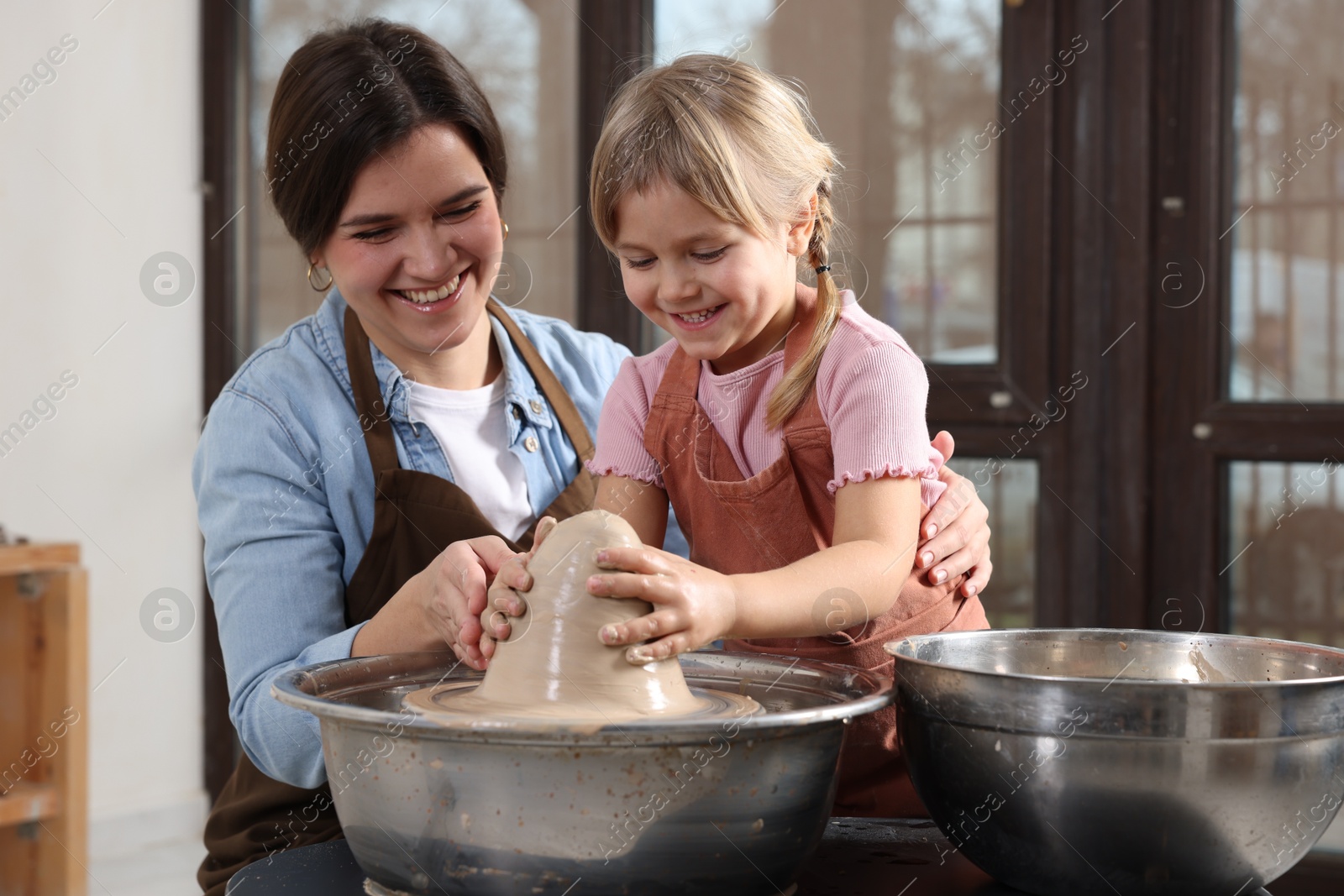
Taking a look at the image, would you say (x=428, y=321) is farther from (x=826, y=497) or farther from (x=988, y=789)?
(x=988, y=789)

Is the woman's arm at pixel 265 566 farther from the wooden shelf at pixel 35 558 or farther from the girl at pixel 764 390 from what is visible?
the wooden shelf at pixel 35 558

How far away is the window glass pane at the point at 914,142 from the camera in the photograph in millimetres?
2463

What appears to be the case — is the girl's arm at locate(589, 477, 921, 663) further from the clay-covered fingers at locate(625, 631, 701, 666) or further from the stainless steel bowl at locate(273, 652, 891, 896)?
the stainless steel bowl at locate(273, 652, 891, 896)

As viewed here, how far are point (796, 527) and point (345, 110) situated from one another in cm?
61

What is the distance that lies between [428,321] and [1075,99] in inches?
62.1

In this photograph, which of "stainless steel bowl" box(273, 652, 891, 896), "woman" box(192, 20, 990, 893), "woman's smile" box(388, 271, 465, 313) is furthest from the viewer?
"woman's smile" box(388, 271, 465, 313)

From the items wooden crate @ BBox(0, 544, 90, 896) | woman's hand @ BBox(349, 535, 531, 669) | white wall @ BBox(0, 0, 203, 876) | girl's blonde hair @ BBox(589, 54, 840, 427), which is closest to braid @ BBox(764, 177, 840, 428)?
girl's blonde hair @ BBox(589, 54, 840, 427)

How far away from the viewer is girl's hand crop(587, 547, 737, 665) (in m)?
0.78

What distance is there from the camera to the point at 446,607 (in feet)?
3.15

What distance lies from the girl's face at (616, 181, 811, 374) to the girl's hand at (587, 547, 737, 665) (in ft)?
1.06

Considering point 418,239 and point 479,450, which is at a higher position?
point 418,239

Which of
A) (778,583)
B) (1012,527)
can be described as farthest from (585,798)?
(1012,527)

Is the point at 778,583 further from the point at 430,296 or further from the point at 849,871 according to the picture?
the point at 430,296

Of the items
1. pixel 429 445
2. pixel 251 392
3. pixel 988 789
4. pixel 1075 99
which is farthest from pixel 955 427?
pixel 988 789
